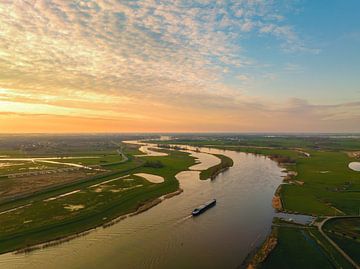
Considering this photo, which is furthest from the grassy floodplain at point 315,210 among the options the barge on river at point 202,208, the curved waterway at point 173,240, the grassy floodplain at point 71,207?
the grassy floodplain at point 71,207

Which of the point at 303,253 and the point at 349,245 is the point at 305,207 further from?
the point at 303,253

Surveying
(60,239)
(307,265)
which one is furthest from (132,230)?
(307,265)

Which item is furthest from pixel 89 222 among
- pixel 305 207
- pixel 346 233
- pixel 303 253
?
pixel 305 207

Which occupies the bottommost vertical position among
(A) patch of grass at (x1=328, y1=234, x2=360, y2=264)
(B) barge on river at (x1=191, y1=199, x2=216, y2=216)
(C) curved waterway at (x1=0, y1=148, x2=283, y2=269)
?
(C) curved waterway at (x1=0, y1=148, x2=283, y2=269)

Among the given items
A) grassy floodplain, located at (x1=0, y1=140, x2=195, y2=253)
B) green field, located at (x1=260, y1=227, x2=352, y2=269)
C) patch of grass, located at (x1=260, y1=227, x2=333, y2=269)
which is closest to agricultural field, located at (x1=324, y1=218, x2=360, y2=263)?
green field, located at (x1=260, y1=227, x2=352, y2=269)

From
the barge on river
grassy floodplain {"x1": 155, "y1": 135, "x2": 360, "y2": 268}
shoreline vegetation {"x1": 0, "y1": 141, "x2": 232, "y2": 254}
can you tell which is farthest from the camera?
the barge on river

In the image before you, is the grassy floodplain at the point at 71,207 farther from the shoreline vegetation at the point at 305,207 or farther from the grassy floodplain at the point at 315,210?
the grassy floodplain at the point at 315,210

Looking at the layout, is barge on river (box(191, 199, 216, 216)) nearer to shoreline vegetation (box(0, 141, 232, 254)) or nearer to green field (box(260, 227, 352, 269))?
shoreline vegetation (box(0, 141, 232, 254))
